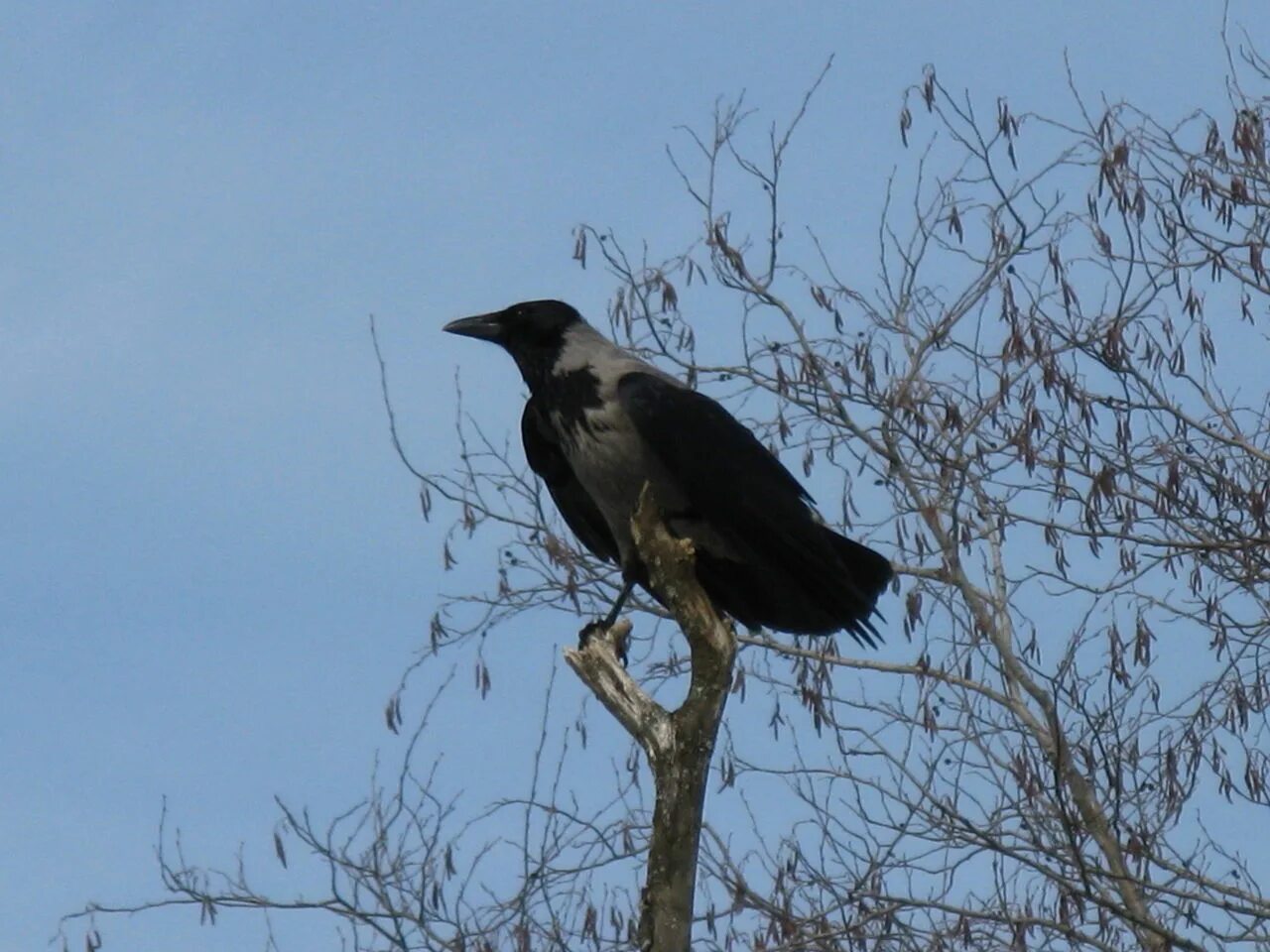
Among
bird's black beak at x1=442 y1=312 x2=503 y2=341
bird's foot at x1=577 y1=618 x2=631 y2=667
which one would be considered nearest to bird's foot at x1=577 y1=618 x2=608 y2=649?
bird's foot at x1=577 y1=618 x2=631 y2=667

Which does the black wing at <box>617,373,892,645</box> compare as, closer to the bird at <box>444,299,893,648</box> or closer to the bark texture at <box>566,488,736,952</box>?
the bird at <box>444,299,893,648</box>

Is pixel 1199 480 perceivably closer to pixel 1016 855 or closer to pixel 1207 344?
pixel 1207 344

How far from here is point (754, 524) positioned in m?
6.48

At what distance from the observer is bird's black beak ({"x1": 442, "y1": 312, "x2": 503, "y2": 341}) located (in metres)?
7.28

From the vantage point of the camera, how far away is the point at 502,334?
7.25 m

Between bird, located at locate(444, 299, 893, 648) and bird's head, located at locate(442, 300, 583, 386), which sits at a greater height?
bird's head, located at locate(442, 300, 583, 386)

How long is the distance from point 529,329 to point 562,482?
0.59 meters

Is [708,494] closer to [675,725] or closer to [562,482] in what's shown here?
[562,482]

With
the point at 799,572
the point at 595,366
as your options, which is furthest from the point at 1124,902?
the point at 595,366

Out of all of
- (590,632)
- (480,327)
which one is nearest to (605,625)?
(590,632)

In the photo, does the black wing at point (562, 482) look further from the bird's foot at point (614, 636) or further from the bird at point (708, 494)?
the bird's foot at point (614, 636)

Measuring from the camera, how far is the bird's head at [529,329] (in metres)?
6.99

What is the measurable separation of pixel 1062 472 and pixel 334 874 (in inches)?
129

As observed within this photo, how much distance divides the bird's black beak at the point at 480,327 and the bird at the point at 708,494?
1.70ft
